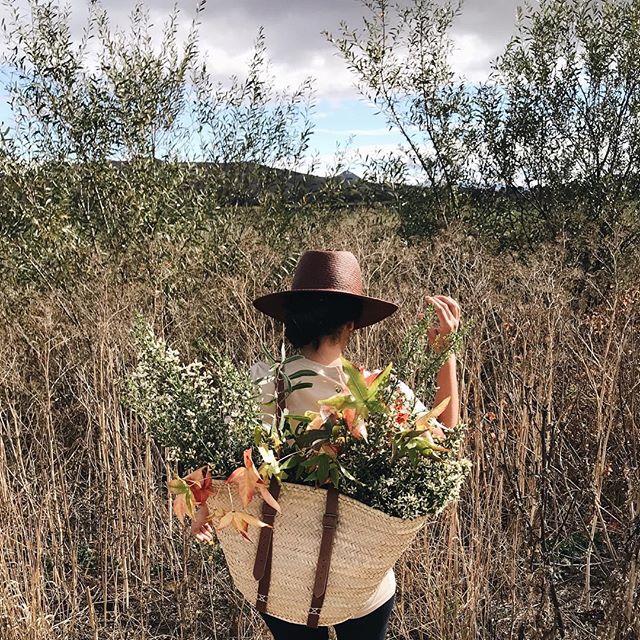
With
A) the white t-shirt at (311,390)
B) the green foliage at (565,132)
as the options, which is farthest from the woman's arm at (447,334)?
the green foliage at (565,132)

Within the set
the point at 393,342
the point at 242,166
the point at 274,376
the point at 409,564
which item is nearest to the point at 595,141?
the point at 242,166

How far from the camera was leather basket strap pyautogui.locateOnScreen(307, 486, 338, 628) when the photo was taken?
135cm

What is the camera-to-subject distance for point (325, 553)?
137 centimetres

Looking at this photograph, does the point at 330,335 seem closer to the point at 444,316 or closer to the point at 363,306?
the point at 363,306

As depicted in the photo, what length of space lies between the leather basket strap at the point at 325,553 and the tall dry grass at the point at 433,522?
0.81m

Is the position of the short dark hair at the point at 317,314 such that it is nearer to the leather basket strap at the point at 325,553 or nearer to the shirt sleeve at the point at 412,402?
the shirt sleeve at the point at 412,402

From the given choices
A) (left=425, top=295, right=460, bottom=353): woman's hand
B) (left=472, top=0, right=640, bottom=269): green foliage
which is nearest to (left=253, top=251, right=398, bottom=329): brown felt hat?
(left=425, top=295, right=460, bottom=353): woman's hand

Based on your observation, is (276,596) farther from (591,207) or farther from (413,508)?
(591,207)

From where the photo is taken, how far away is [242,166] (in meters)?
5.95

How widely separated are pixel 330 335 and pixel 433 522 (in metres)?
1.30

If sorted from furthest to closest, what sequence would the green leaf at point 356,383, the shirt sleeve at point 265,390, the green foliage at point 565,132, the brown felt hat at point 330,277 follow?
the green foliage at point 565,132 < the brown felt hat at point 330,277 < the shirt sleeve at point 265,390 < the green leaf at point 356,383

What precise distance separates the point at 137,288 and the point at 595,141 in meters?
4.25

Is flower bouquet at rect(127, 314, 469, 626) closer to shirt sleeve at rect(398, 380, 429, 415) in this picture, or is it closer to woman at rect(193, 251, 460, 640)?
shirt sleeve at rect(398, 380, 429, 415)

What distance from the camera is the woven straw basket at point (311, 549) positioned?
1351mm
